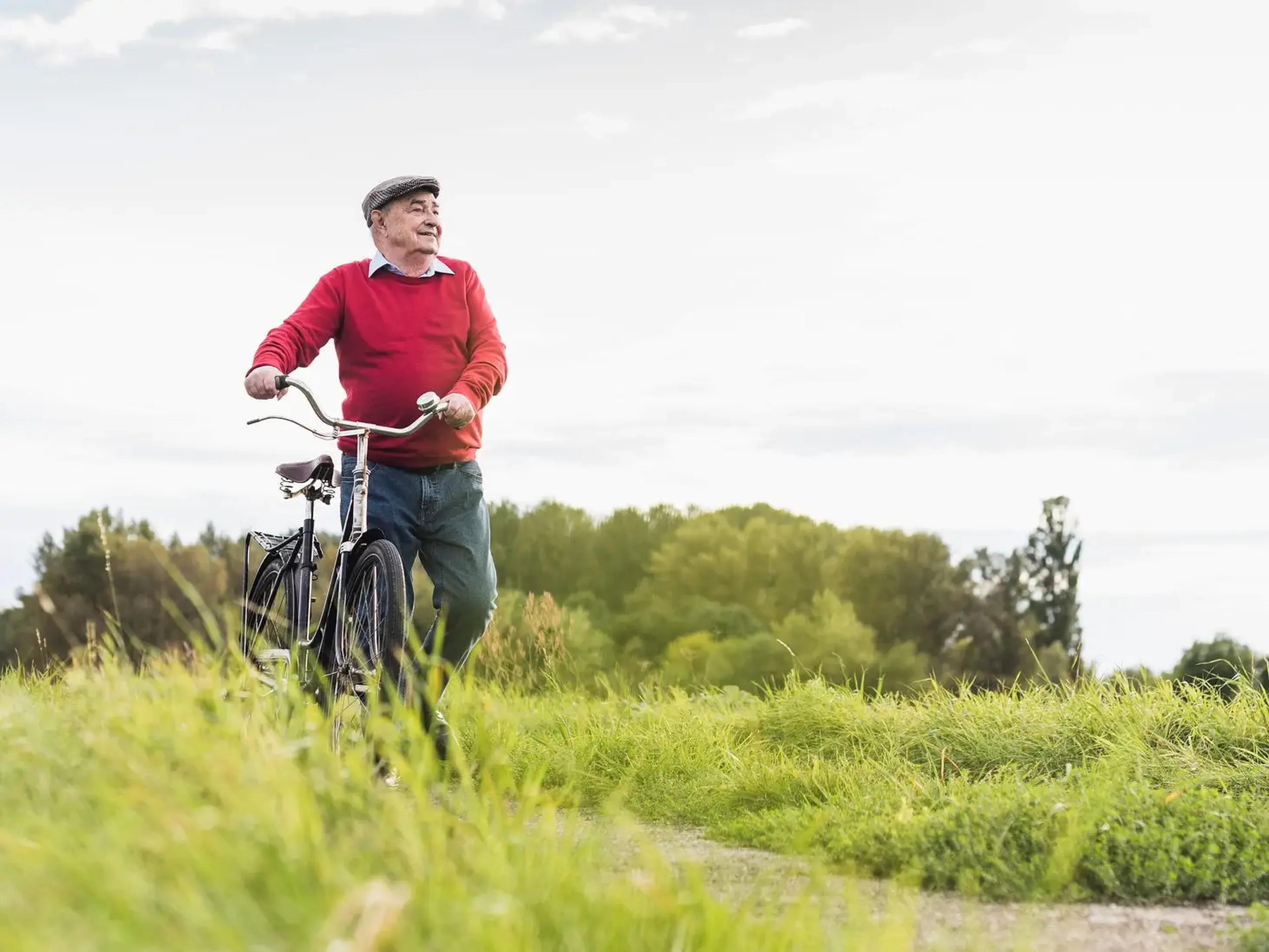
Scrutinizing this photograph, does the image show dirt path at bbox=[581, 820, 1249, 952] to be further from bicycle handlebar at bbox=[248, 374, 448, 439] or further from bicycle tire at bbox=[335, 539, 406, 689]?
bicycle handlebar at bbox=[248, 374, 448, 439]

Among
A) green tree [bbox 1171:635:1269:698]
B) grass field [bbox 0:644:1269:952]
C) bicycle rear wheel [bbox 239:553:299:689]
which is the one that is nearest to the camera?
grass field [bbox 0:644:1269:952]

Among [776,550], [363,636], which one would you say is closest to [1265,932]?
[363,636]

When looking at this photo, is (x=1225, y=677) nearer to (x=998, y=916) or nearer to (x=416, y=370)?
(x=998, y=916)

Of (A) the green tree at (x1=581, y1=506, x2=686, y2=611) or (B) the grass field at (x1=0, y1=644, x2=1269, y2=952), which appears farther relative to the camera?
(A) the green tree at (x1=581, y1=506, x2=686, y2=611)

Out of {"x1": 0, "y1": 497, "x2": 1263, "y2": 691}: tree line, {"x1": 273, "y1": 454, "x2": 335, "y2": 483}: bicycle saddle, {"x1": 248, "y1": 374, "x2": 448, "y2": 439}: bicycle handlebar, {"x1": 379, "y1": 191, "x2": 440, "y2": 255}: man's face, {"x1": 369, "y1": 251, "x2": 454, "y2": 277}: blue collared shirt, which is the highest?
{"x1": 379, "y1": 191, "x2": 440, "y2": 255}: man's face

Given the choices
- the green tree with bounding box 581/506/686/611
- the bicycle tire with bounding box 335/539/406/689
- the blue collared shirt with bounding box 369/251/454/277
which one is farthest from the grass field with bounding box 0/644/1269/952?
the green tree with bounding box 581/506/686/611

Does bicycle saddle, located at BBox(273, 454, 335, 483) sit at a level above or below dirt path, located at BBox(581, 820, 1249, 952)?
above

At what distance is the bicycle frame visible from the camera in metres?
5.25

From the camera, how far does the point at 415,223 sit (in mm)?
5938

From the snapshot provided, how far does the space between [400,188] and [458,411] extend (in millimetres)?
1191

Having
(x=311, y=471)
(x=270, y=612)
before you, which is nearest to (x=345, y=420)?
(x=311, y=471)

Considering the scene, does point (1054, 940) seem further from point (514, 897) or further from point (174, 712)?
point (174, 712)

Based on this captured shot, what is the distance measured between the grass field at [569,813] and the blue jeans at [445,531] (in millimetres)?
654

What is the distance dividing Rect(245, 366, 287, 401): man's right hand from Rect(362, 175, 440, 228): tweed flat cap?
1.03 m
